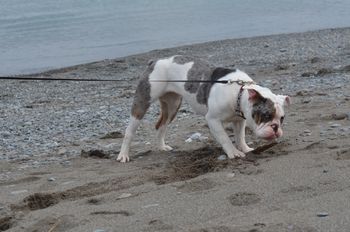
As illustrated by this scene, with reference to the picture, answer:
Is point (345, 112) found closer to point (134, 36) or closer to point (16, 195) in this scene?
point (16, 195)

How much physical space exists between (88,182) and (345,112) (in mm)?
4196

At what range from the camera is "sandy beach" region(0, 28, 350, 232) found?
5.57 meters

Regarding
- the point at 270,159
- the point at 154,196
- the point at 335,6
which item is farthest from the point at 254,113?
the point at 335,6

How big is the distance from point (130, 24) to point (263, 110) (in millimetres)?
24193

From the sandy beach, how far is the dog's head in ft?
1.10

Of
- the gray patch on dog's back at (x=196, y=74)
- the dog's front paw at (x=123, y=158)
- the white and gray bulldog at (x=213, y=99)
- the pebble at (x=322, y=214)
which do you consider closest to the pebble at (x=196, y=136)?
the white and gray bulldog at (x=213, y=99)

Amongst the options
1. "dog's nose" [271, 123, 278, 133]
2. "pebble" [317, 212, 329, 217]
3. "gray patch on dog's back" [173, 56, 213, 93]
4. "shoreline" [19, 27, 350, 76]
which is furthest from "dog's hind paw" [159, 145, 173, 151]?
"shoreline" [19, 27, 350, 76]

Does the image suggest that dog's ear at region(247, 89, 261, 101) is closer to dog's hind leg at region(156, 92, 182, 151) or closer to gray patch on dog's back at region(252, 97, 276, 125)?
gray patch on dog's back at region(252, 97, 276, 125)

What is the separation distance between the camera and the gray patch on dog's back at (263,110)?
7.15m

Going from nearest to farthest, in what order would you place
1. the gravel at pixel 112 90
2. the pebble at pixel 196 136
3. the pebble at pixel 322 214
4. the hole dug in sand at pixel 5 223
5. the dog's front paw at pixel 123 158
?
the pebble at pixel 322 214 → the hole dug in sand at pixel 5 223 → the dog's front paw at pixel 123 158 → the pebble at pixel 196 136 → the gravel at pixel 112 90

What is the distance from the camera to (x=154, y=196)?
20.8 ft

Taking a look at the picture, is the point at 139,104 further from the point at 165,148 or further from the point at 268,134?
the point at 268,134

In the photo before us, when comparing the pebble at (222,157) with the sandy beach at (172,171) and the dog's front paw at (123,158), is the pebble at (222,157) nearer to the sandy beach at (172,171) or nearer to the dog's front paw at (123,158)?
the sandy beach at (172,171)

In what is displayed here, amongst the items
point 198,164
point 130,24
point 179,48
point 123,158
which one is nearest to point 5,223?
point 198,164
